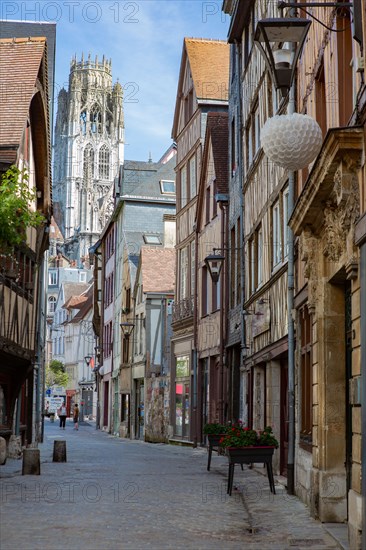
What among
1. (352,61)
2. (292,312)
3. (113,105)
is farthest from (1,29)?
(113,105)

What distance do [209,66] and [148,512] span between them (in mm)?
21845

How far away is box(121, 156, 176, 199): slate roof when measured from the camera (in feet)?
148

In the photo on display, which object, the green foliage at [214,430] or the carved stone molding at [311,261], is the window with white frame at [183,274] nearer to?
the green foliage at [214,430]

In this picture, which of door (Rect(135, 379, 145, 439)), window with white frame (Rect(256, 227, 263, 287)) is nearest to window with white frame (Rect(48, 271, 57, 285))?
door (Rect(135, 379, 145, 439))

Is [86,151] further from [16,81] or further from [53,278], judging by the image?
[16,81]

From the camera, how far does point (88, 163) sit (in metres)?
163

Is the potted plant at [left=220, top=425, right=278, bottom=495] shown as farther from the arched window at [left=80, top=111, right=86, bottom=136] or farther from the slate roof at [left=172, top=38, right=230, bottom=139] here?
the arched window at [left=80, top=111, right=86, bottom=136]

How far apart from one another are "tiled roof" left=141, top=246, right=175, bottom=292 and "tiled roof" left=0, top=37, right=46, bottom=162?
57.1ft

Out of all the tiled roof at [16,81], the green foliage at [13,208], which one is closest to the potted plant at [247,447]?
the green foliage at [13,208]

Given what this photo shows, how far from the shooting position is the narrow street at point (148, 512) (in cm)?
836

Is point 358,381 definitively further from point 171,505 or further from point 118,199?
point 118,199

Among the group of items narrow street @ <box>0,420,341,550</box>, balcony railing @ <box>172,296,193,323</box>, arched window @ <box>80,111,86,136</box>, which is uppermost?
arched window @ <box>80,111,86,136</box>

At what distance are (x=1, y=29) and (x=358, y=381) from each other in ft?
99.1

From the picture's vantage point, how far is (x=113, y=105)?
167375 mm
